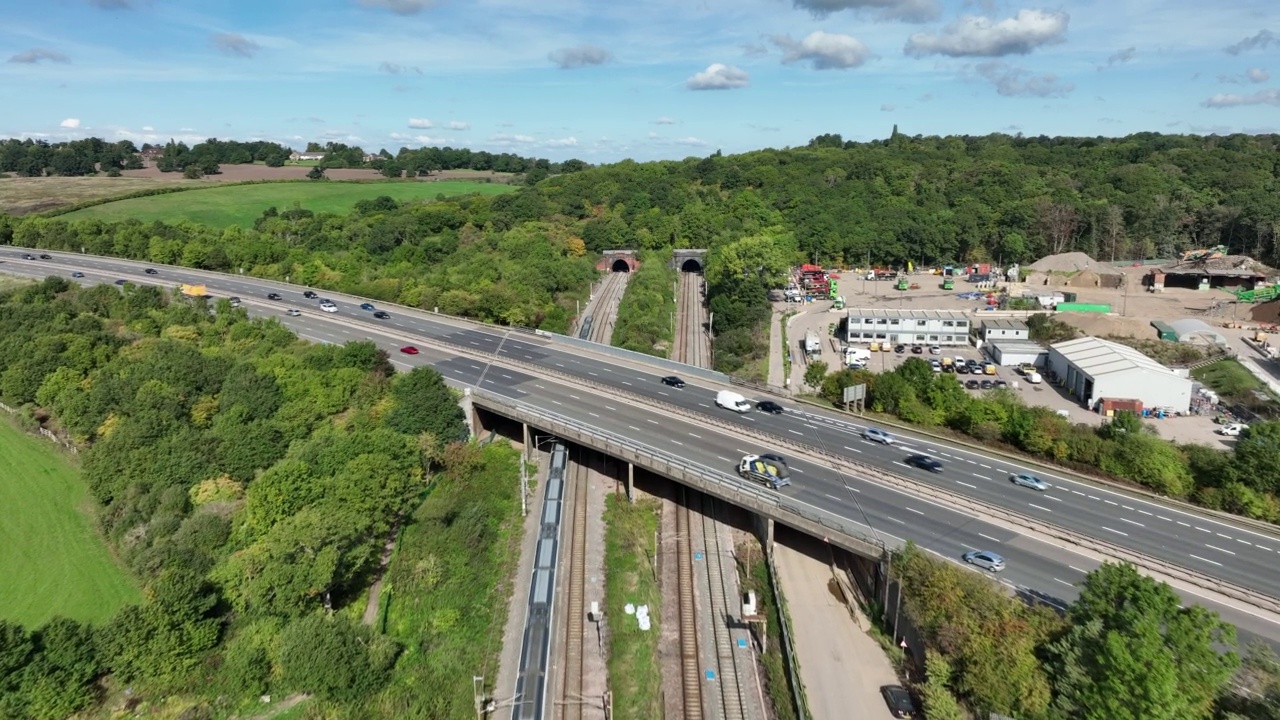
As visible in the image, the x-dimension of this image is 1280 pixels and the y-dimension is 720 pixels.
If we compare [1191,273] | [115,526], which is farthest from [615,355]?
[1191,273]

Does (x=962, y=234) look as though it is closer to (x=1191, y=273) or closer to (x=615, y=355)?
(x=1191, y=273)

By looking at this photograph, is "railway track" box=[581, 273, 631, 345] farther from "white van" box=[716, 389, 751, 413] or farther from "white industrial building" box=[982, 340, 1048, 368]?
"white industrial building" box=[982, 340, 1048, 368]

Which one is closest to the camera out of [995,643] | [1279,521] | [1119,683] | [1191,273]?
[1119,683]

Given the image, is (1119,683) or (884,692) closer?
(1119,683)

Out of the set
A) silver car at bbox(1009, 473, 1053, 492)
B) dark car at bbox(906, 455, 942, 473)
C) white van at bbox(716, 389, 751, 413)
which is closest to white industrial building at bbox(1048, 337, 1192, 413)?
silver car at bbox(1009, 473, 1053, 492)

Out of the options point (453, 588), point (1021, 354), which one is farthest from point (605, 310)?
point (453, 588)
